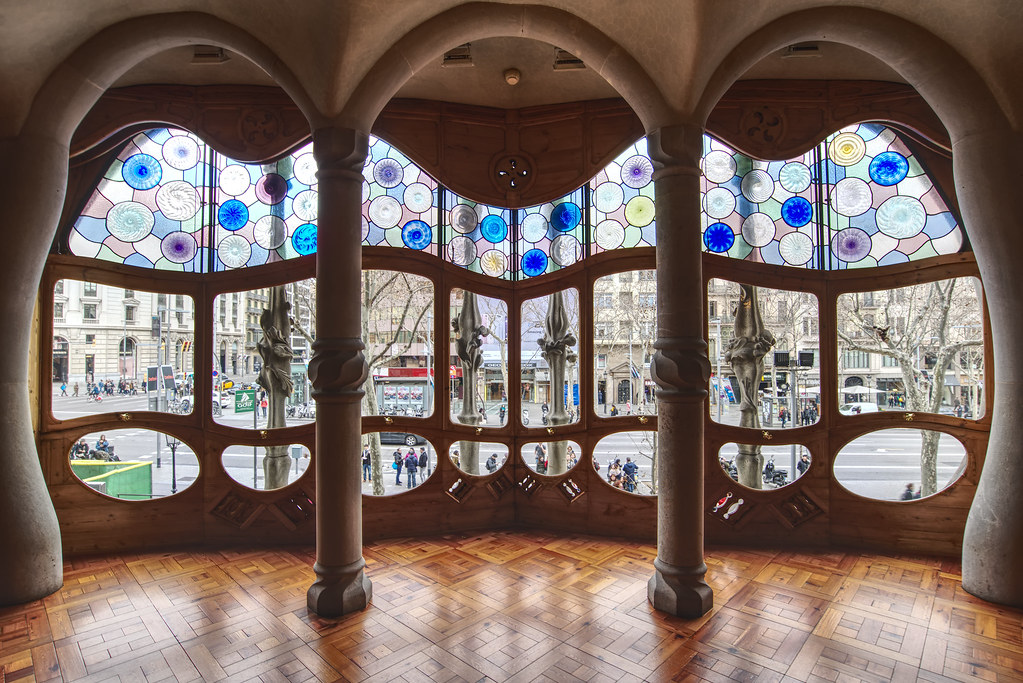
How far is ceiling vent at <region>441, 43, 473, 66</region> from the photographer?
145 inches

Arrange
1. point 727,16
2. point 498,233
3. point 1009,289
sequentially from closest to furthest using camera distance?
1. point 727,16
2. point 1009,289
3. point 498,233

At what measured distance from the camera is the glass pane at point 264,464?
4117mm

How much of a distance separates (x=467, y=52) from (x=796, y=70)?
247 cm

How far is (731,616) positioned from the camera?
2.92 m

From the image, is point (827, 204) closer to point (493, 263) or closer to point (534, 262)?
point (534, 262)

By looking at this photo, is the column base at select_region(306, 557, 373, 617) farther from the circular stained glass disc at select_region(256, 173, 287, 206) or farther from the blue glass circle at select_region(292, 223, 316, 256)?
the circular stained glass disc at select_region(256, 173, 287, 206)

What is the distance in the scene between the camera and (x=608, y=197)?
14.1 ft

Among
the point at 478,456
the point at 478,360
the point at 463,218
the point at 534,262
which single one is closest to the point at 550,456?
the point at 478,456

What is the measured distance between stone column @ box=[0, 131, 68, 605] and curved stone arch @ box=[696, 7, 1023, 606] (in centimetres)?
395

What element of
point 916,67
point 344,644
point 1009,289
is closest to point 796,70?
point 916,67

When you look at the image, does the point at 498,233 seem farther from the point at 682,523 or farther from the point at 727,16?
the point at 682,523

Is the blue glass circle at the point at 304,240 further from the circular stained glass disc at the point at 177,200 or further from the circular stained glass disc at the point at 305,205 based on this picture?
the circular stained glass disc at the point at 177,200

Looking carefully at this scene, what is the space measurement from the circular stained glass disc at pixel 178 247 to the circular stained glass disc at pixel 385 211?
4.66 ft

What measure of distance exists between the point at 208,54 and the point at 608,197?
3.13 metres
